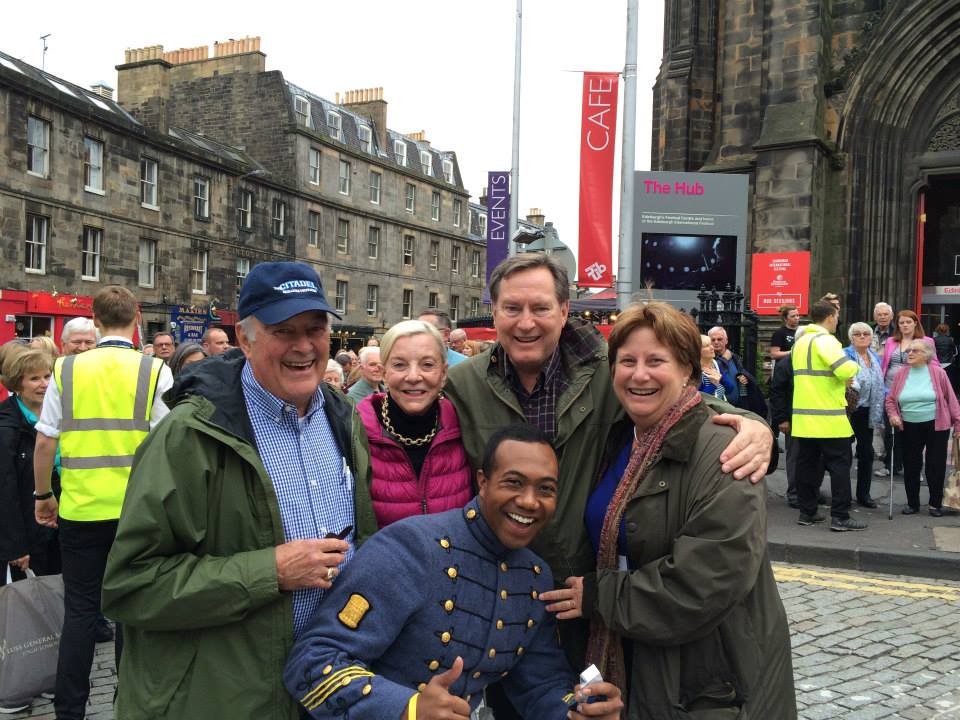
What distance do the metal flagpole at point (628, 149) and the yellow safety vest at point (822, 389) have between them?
2500 mm

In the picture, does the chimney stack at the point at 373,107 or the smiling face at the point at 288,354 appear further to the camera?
the chimney stack at the point at 373,107

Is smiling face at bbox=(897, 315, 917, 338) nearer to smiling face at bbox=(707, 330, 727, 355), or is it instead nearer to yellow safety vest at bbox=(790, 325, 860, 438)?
yellow safety vest at bbox=(790, 325, 860, 438)

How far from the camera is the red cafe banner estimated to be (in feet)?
36.9

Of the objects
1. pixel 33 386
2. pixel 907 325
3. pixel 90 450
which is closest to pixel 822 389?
pixel 907 325

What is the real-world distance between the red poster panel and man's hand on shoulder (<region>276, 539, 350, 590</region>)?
600 inches

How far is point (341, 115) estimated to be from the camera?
4047 centimetres

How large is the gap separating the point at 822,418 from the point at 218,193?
27695 millimetres

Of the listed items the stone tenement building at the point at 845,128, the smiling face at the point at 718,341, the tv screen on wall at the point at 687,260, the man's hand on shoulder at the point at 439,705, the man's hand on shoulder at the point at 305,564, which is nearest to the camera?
the man's hand on shoulder at the point at 439,705

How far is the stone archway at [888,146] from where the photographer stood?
16547 millimetres

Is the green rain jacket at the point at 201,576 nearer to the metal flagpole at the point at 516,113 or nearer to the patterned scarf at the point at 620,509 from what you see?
the patterned scarf at the point at 620,509

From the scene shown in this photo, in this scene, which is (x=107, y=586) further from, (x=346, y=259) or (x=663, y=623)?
(x=346, y=259)

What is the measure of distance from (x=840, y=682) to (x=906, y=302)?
50.0 feet

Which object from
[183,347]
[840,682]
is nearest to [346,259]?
[183,347]

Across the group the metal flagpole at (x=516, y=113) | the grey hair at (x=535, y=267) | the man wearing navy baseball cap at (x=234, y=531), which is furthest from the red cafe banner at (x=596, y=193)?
the man wearing navy baseball cap at (x=234, y=531)
